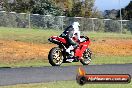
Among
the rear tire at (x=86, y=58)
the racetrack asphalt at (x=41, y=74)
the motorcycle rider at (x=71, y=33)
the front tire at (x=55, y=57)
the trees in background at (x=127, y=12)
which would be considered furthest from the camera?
the trees in background at (x=127, y=12)

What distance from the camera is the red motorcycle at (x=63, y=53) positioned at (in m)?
20.8

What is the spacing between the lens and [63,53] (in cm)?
2153

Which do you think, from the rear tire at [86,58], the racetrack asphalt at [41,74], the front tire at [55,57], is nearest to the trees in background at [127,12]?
the rear tire at [86,58]

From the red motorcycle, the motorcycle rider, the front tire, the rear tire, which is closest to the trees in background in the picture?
the rear tire

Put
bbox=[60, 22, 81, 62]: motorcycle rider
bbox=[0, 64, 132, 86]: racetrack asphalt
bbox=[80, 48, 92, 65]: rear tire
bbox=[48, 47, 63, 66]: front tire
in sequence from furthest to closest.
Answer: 1. bbox=[80, 48, 92, 65]: rear tire
2. bbox=[60, 22, 81, 62]: motorcycle rider
3. bbox=[48, 47, 63, 66]: front tire
4. bbox=[0, 64, 132, 86]: racetrack asphalt

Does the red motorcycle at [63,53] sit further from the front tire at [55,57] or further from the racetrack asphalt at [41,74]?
the racetrack asphalt at [41,74]

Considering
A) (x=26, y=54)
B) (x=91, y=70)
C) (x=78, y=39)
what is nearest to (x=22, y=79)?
(x=91, y=70)

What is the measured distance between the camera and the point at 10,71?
16906mm

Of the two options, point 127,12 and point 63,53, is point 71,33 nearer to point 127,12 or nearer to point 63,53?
point 63,53

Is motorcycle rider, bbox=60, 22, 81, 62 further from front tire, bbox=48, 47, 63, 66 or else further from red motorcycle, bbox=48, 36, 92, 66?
front tire, bbox=48, 47, 63, 66

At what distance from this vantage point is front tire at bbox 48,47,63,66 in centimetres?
2080

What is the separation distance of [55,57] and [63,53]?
27.8 inches

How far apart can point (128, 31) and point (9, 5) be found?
18.5 meters

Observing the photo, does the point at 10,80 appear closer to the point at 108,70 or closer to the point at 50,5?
the point at 108,70
